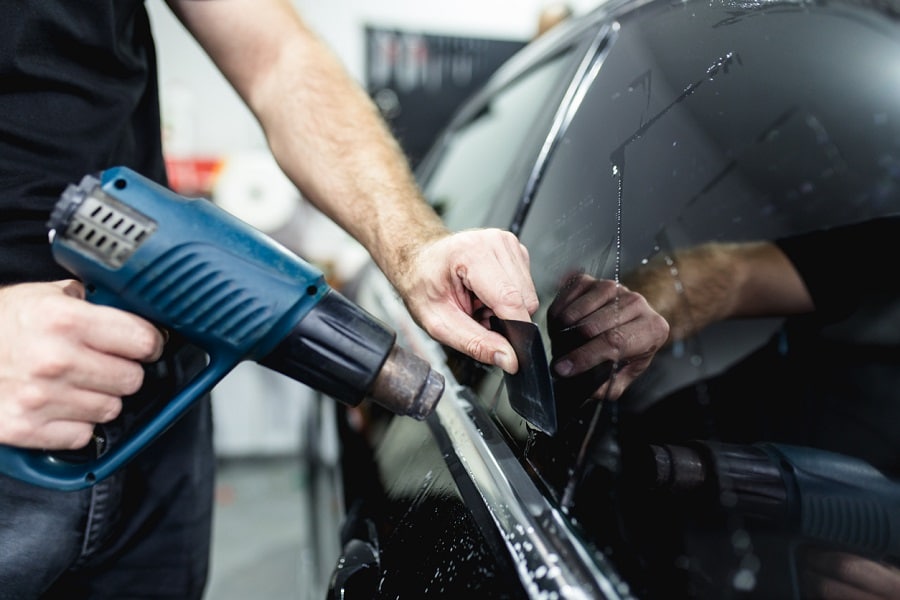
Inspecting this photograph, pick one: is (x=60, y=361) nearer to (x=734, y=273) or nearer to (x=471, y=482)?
(x=471, y=482)

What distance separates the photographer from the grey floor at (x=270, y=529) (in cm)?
170

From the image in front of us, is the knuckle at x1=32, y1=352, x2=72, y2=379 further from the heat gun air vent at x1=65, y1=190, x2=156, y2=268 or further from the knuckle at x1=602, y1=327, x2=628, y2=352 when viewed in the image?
the knuckle at x1=602, y1=327, x2=628, y2=352

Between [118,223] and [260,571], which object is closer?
[118,223]

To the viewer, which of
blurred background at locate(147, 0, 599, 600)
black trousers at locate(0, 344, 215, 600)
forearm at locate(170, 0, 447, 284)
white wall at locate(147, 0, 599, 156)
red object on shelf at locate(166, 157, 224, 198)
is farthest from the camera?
white wall at locate(147, 0, 599, 156)

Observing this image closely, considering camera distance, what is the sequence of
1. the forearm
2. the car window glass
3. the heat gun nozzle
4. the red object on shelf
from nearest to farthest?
the heat gun nozzle, the forearm, the car window glass, the red object on shelf

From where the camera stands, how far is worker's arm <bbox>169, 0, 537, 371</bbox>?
0.72 meters

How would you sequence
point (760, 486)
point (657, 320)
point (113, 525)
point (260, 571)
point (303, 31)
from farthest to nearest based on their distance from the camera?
point (260, 571)
point (303, 31)
point (113, 525)
point (657, 320)
point (760, 486)

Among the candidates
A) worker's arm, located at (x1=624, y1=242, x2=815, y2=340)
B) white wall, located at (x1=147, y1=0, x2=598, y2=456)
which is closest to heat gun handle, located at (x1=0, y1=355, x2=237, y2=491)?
worker's arm, located at (x1=624, y1=242, x2=815, y2=340)

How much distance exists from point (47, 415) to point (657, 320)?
580mm

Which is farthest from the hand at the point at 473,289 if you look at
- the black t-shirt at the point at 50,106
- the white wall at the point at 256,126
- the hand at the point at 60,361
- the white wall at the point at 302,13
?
the white wall at the point at 302,13

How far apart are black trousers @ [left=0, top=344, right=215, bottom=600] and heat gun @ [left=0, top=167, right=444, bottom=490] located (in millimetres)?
131

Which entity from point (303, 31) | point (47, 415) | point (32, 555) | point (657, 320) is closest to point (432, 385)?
point (657, 320)

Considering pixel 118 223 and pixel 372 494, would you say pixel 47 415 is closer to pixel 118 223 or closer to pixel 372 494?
pixel 118 223

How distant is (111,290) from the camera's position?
23.8 inches
